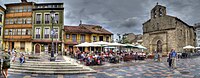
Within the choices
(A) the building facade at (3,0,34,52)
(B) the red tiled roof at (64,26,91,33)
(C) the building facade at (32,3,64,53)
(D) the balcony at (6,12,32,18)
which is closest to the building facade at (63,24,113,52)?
(B) the red tiled roof at (64,26,91,33)

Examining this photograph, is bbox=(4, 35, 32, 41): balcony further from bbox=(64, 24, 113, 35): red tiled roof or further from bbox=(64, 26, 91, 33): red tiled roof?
bbox=(64, 24, 113, 35): red tiled roof

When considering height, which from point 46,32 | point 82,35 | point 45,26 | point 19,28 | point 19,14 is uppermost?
point 19,14

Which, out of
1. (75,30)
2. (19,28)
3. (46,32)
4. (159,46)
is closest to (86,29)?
(75,30)

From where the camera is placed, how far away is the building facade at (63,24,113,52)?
117 ft

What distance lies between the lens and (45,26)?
34.9m

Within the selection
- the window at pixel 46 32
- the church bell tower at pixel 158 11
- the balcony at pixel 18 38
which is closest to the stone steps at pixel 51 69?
the window at pixel 46 32

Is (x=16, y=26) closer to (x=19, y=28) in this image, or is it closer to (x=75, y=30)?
(x=19, y=28)

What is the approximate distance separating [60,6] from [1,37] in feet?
41.3

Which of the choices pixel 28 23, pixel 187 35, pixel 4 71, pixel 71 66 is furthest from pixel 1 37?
pixel 187 35

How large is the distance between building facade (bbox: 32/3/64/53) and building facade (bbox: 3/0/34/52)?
104 cm

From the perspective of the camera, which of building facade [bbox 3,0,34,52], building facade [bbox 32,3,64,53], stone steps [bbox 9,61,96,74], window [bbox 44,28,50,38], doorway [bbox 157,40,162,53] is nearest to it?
stone steps [bbox 9,61,96,74]

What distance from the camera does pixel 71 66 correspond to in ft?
45.7

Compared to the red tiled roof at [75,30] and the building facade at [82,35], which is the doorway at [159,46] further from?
the red tiled roof at [75,30]

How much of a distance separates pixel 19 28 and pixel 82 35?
11.8m
